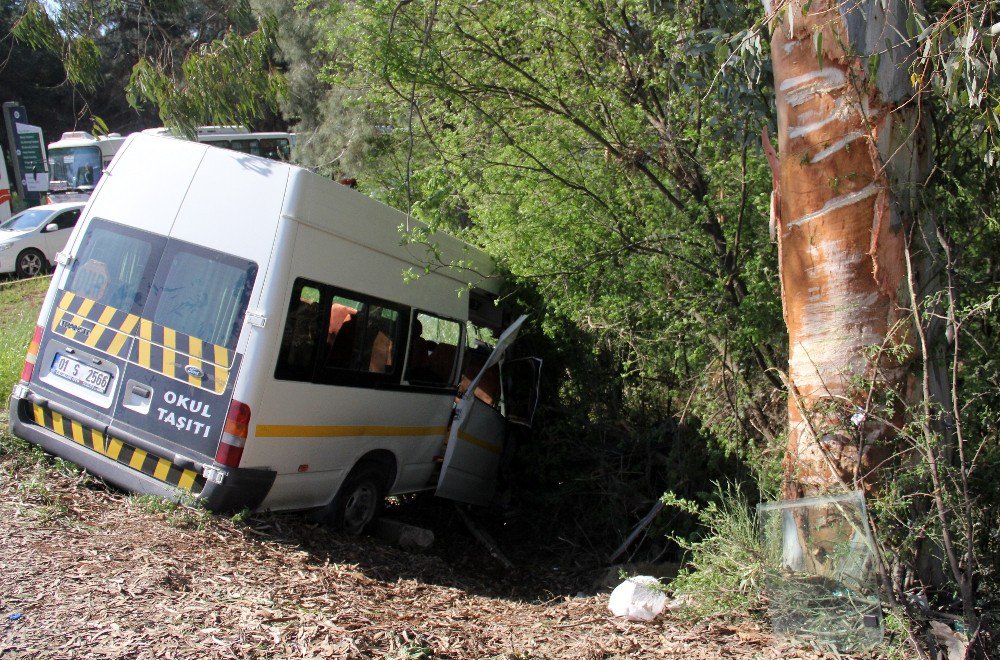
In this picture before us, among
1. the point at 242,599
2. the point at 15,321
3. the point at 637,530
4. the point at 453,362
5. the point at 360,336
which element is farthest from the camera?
the point at 15,321

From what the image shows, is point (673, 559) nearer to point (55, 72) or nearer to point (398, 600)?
point (398, 600)

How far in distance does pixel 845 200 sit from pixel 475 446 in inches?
183

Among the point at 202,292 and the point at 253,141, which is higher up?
the point at 253,141

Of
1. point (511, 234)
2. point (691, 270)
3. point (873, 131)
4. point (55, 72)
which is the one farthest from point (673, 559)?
point (55, 72)

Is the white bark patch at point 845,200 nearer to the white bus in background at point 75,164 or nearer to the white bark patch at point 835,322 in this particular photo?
the white bark patch at point 835,322

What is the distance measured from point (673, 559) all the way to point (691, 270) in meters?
2.80

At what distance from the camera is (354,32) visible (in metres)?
7.82

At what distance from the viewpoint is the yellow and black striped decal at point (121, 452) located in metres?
6.08

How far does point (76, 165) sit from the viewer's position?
95.9 ft

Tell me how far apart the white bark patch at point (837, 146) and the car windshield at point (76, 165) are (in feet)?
94.0

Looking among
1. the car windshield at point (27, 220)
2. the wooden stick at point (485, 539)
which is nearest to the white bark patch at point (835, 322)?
the wooden stick at point (485, 539)

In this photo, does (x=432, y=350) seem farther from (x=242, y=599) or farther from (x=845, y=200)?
(x=845, y=200)

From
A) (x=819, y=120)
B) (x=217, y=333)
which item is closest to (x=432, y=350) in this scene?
(x=217, y=333)

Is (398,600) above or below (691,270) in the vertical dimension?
below
